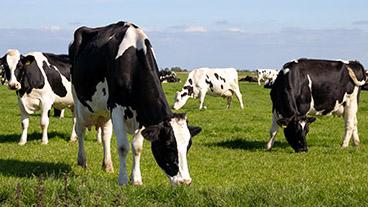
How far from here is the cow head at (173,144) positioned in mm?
8328

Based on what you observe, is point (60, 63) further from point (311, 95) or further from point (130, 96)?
point (130, 96)

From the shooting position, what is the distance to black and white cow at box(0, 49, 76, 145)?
15648mm

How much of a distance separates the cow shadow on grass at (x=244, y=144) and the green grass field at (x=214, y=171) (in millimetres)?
27

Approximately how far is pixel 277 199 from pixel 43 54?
36.4 ft

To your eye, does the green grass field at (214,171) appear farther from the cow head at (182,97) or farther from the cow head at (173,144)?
the cow head at (182,97)

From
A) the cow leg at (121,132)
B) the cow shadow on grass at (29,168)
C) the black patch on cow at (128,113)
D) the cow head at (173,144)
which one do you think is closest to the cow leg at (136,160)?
→ the cow leg at (121,132)

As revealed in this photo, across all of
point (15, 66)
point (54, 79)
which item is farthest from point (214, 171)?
point (15, 66)

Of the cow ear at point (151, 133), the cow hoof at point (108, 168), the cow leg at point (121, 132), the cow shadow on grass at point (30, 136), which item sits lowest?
the cow shadow on grass at point (30, 136)

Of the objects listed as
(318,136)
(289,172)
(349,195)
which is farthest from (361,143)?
(349,195)

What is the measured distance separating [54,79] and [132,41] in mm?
7006

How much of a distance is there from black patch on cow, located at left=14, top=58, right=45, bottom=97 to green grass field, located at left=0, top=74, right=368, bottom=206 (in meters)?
1.43

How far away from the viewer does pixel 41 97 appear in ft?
52.9

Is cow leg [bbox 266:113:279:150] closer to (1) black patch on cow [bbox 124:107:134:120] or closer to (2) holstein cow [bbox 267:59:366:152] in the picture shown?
(2) holstein cow [bbox 267:59:366:152]

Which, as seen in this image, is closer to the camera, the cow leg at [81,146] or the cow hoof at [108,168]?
the cow hoof at [108,168]
